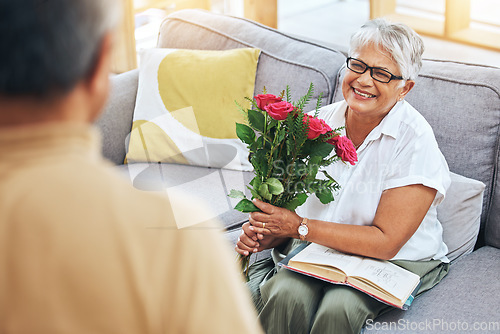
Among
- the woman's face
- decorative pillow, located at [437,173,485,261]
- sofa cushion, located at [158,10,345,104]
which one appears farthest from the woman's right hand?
sofa cushion, located at [158,10,345,104]

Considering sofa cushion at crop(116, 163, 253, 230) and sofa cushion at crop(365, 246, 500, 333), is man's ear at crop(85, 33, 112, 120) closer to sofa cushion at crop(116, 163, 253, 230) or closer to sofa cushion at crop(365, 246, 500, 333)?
sofa cushion at crop(365, 246, 500, 333)

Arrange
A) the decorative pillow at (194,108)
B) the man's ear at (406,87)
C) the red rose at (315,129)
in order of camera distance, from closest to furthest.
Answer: the red rose at (315,129) < the man's ear at (406,87) < the decorative pillow at (194,108)

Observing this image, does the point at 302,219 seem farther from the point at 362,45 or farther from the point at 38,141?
the point at 38,141

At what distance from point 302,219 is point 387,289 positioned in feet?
0.97

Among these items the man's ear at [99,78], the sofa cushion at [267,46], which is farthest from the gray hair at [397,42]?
the man's ear at [99,78]

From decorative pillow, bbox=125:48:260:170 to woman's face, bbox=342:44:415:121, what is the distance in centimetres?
65

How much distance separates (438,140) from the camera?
6.41 feet

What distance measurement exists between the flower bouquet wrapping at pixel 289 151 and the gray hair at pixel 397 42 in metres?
Result: 0.29

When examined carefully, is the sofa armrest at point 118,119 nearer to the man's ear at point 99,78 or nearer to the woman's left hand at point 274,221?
the woman's left hand at point 274,221

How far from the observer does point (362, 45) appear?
1.75 meters

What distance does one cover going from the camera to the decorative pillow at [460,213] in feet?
6.10

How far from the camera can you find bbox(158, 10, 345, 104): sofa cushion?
2256 mm

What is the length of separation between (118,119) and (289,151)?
113 centimetres

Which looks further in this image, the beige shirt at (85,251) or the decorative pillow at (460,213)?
the decorative pillow at (460,213)
